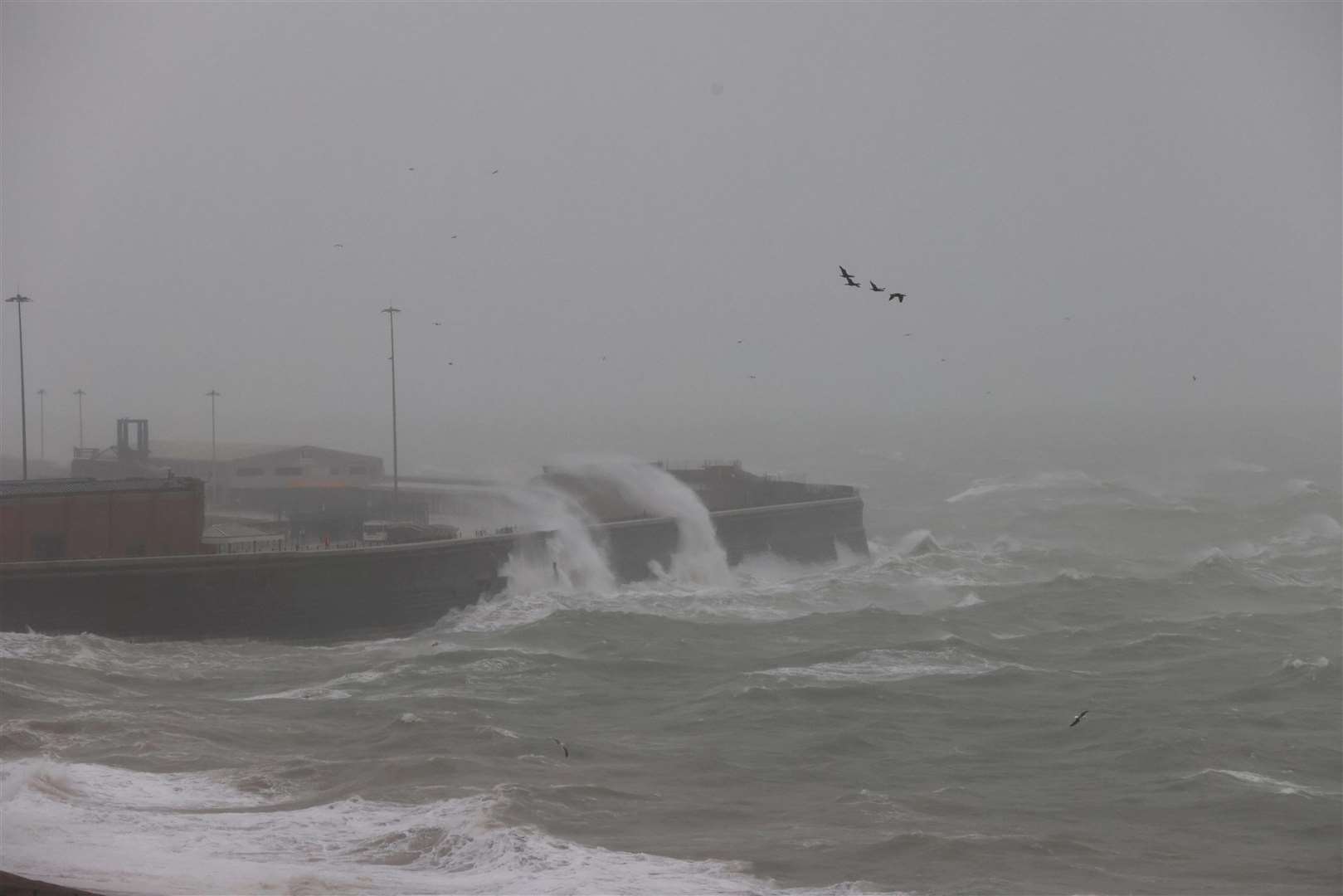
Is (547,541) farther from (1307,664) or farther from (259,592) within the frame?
(1307,664)

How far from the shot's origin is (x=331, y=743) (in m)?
25.0

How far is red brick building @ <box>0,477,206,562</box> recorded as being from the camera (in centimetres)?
3638

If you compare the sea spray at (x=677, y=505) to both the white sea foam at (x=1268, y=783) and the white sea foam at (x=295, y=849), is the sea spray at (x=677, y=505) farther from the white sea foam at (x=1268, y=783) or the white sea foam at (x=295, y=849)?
the white sea foam at (x=295, y=849)

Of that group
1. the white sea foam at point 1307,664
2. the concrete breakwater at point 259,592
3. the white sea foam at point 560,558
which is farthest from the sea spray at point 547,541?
the white sea foam at point 1307,664

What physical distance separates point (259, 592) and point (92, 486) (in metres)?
6.28

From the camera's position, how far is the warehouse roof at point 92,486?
36.8 metres

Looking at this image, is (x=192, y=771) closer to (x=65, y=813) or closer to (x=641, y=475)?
(x=65, y=813)

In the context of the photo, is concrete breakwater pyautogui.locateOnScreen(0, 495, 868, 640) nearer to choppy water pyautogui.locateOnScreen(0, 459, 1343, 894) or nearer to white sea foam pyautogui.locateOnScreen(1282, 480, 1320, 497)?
choppy water pyautogui.locateOnScreen(0, 459, 1343, 894)

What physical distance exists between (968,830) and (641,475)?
3756 centimetres

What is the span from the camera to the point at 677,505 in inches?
2110

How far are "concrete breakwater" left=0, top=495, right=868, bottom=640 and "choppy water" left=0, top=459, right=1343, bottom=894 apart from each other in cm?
95

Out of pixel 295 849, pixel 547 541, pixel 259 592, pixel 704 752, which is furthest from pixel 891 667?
pixel 295 849

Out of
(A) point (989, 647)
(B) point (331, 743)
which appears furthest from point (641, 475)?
(B) point (331, 743)

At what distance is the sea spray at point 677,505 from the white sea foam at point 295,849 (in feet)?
92.2
